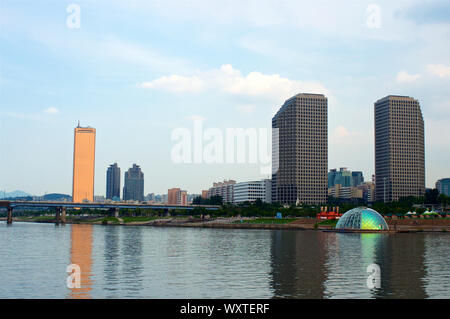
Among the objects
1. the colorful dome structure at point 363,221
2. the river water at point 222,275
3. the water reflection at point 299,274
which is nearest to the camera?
the river water at point 222,275

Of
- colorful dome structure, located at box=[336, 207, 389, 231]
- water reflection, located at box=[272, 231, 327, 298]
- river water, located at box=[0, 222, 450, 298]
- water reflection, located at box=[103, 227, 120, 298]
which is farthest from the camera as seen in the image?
colorful dome structure, located at box=[336, 207, 389, 231]

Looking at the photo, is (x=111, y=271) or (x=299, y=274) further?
(x=111, y=271)

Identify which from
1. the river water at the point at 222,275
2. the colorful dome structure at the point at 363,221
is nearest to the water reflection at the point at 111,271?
the river water at the point at 222,275

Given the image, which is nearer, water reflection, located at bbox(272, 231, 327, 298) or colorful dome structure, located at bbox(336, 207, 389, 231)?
water reflection, located at bbox(272, 231, 327, 298)

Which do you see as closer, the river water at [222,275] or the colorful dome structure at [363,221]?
the river water at [222,275]

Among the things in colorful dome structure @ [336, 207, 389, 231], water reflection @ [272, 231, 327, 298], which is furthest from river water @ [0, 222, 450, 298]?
colorful dome structure @ [336, 207, 389, 231]

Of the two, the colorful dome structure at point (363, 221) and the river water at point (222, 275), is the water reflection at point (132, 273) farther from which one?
the colorful dome structure at point (363, 221)

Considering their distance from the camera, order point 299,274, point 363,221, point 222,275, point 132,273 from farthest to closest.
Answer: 1. point 363,221
2. point 299,274
3. point 132,273
4. point 222,275

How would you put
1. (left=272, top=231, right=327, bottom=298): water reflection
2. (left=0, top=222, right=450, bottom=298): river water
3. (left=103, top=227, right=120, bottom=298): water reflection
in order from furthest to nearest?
(left=103, top=227, right=120, bottom=298): water reflection < (left=272, top=231, right=327, bottom=298): water reflection < (left=0, top=222, right=450, bottom=298): river water

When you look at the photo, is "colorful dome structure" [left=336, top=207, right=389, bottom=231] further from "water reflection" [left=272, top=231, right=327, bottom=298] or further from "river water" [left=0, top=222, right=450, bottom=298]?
"water reflection" [left=272, top=231, right=327, bottom=298]

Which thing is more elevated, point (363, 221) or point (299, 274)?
point (363, 221)

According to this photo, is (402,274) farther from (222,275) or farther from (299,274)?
(222,275)

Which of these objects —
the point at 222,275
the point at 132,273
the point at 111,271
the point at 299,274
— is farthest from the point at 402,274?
the point at 111,271
